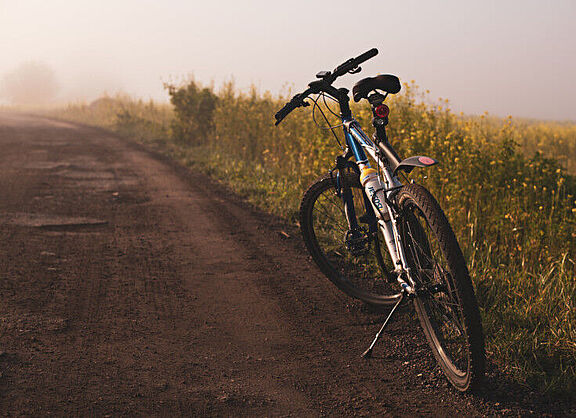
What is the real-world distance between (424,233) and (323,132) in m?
5.07

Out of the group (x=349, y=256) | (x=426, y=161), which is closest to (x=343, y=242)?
(x=349, y=256)

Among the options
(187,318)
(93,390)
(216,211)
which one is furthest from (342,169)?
(216,211)

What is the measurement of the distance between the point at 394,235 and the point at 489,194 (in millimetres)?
3148

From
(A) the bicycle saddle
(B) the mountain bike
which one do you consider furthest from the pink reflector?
(A) the bicycle saddle

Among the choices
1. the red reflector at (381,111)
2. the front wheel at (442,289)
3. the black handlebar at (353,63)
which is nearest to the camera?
the front wheel at (442,289)

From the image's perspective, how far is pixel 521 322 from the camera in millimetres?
3572

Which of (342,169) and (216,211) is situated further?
(216,211)

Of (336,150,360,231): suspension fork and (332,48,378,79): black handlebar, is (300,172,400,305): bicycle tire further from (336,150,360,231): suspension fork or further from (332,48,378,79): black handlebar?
(332,48,378,79): black handlebar

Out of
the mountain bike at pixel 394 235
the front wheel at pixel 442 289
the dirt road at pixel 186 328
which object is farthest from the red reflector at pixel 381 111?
the dirt road at pixel 186 328

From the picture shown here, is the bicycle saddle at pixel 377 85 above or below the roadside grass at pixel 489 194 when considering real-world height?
above

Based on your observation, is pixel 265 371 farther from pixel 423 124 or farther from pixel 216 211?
pixel 423 124

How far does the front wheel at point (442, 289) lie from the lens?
2.69 meters

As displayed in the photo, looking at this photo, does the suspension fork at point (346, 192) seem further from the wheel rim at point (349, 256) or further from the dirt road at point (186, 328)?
the dirt road at point (186, 328)

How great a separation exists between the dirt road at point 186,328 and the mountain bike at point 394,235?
197 millimetres
